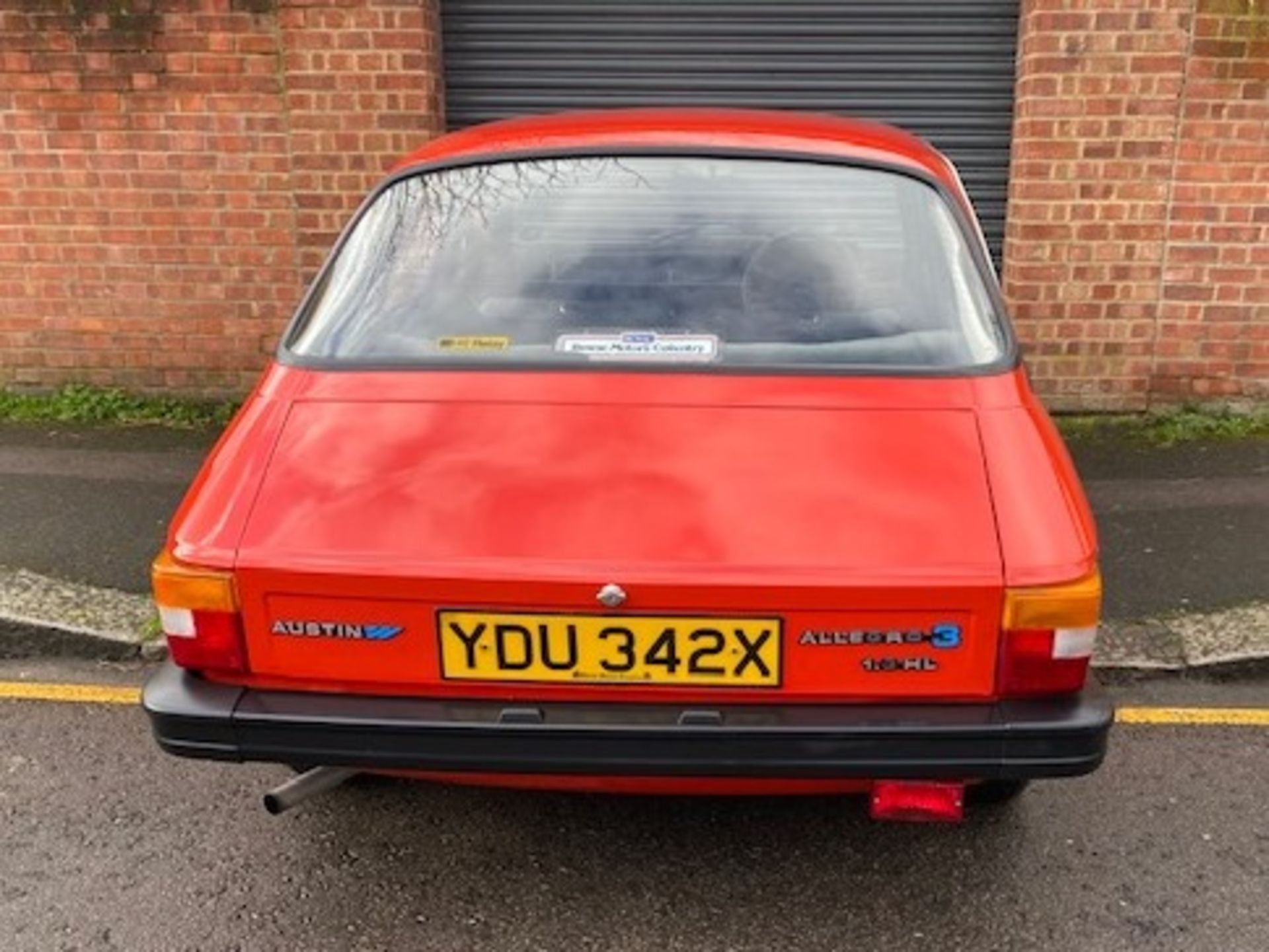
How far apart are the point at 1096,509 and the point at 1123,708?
1.47 m

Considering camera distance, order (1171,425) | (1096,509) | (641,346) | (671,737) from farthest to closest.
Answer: (1171,425), (1096,509), (641,346), (671,737)

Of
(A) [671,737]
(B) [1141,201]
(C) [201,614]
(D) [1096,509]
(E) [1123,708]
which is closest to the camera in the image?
(A) [671,737]

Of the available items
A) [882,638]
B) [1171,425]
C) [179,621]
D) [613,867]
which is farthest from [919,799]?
[1171,425]

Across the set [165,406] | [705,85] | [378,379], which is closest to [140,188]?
[165,406]

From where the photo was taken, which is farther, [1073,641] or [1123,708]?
[1123,708]

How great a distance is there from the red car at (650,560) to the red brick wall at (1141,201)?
3202 millimetres

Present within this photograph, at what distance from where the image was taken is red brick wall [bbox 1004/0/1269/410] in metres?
5.53

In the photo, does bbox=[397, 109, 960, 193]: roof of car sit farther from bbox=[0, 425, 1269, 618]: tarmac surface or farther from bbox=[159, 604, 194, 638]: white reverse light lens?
bbox=[0, 425, 1269, 618]: tarmac surface

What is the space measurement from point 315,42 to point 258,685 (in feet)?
13.8

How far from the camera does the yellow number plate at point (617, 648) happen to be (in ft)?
7.68

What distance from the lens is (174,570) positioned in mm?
2463

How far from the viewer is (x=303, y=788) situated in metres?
2.65

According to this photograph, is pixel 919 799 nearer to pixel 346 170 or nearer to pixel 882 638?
pixel 882 638

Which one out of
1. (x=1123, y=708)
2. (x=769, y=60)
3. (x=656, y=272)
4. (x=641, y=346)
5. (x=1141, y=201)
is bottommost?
(x=1123, y=708)
